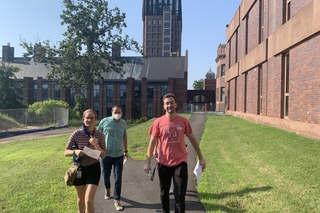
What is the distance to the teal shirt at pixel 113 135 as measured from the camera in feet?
18.1

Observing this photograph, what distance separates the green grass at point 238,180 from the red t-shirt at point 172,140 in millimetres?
1315

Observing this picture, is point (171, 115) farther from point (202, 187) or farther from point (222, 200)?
point (202, 187)

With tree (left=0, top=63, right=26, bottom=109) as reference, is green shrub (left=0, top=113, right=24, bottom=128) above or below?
below

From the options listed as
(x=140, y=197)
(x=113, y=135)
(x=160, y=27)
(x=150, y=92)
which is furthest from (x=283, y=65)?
(x=160, y=27)

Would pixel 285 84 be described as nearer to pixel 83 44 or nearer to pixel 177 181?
pixel 177 181

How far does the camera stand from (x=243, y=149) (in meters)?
9.45

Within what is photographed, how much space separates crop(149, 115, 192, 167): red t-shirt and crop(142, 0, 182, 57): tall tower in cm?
11190

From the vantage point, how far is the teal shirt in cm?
551

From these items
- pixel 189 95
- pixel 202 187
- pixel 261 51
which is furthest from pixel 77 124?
pixel 189 95

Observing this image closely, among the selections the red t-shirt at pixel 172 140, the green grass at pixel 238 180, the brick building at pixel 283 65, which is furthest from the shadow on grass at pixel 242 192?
the brick building at pixel 283 65

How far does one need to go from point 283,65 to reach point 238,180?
865 centimetres

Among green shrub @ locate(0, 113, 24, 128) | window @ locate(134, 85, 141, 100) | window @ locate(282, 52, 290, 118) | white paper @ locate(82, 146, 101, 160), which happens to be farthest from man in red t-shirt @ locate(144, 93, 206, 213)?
window @ locate(134, 85, 141, 100)

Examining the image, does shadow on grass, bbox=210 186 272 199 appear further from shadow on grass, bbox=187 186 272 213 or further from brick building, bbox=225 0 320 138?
brick building, bbox=225 0 320 138

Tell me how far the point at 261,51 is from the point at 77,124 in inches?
794
